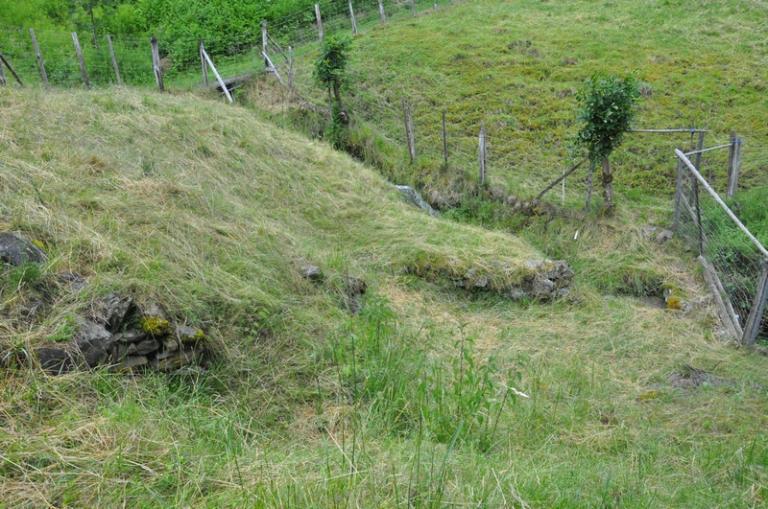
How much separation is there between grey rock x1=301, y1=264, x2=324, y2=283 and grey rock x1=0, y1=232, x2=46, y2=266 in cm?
261

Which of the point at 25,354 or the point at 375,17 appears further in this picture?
the point at 375,17

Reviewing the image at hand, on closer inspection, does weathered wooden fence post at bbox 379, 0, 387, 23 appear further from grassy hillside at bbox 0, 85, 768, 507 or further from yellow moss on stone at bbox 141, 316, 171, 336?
yellow moss on stone at bbox 141, 316, 171, 336

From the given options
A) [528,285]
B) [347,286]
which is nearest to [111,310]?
[347,286]

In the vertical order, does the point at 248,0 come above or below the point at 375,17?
above

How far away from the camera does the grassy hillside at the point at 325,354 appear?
119 inches

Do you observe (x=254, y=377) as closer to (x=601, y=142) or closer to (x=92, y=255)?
(x=92, y=255)

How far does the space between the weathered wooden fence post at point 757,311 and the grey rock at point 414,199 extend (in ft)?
17.7

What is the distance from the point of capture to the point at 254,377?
4801mm

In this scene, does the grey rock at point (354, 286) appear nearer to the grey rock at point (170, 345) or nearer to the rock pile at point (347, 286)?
the rock pile at point (347, 286)

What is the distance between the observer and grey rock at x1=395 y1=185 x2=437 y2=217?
10.8 m

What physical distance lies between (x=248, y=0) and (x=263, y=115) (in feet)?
39.6

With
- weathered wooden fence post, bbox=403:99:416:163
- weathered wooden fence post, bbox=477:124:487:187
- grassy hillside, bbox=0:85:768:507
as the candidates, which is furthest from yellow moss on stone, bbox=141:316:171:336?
weathered wooden fence post, bbox=403:99:416:163

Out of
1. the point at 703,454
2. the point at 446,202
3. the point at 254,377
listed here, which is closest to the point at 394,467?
the point at 254,377

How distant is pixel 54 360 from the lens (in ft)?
13.0
